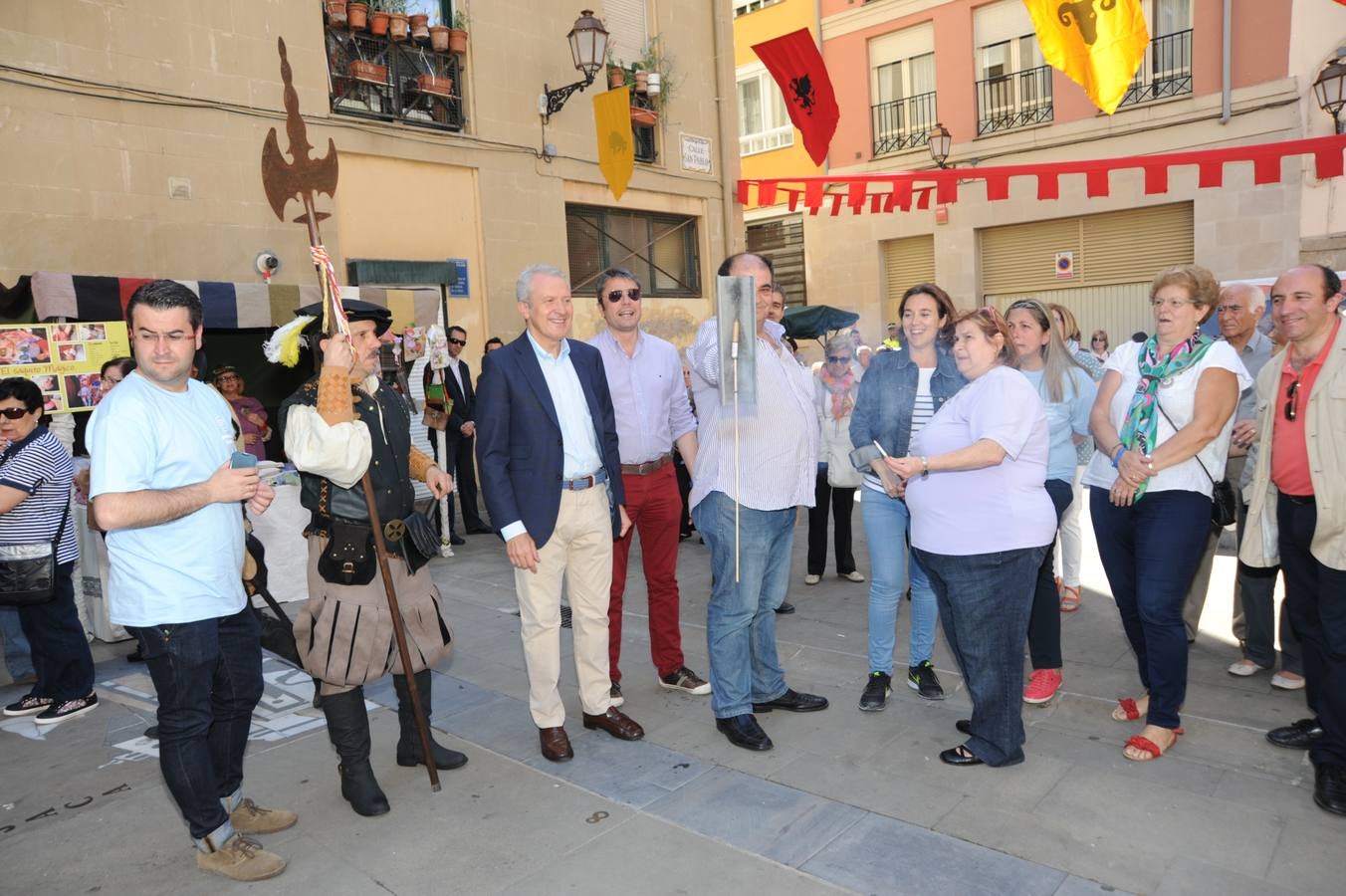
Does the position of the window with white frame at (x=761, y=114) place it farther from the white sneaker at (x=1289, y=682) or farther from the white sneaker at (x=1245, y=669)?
the white sneaker at (x=1289, y=682)

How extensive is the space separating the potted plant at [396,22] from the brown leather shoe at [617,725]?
921cm

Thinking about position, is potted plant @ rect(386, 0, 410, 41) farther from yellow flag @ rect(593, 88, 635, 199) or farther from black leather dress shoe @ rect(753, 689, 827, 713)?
black leather dress shoe @ rect(753, 689, 827, 713)

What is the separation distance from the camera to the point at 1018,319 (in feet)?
15.2

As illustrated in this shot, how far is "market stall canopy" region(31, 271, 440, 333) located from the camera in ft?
22.6

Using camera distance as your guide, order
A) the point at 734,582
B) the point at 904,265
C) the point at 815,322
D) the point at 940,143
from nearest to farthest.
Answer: the point at 734,582
the point at 815,322
the point at 940,143
the point at 904,265

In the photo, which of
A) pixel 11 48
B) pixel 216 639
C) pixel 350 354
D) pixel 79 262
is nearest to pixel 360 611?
pixel 216 639

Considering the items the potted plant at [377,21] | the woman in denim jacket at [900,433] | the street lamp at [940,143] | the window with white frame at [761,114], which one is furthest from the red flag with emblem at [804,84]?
the window with white frame at [761,114]

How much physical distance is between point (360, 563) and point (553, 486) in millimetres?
824

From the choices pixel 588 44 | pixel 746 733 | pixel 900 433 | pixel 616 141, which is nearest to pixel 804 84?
pixel 616 141

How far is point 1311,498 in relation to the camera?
11.4ft

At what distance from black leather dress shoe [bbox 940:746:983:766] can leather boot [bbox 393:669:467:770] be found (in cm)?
198

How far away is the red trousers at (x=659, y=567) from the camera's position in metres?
4.57

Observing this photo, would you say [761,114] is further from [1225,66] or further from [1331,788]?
[1331,788]

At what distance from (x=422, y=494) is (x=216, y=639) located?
17.6ft
